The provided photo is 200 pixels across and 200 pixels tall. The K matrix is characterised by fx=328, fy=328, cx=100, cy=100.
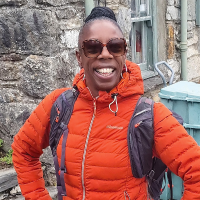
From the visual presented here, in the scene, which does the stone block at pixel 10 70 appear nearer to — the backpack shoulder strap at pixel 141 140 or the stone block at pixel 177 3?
the backpack shoulder strap at pixel 141 140

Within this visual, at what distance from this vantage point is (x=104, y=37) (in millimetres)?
1512

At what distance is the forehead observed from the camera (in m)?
1.51

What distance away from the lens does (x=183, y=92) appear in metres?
2.51

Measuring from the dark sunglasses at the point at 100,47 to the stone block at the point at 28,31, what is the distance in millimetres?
1223

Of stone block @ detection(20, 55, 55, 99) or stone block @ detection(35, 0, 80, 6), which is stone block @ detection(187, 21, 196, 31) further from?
stone block @ detection(20, 55, 55, 99)

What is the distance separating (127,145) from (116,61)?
39 centimetres

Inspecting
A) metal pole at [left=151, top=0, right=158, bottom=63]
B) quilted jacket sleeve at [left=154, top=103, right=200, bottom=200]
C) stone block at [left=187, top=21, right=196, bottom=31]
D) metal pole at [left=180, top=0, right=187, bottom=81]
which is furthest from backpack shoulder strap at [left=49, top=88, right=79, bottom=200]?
stone block at [left=187, top=21, right=196, bottom=31]

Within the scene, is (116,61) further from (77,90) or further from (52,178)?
(52,178)

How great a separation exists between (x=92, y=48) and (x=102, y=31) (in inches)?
3.7

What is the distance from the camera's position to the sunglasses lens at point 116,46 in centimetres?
150

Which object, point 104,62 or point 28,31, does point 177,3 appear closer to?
point 28,31

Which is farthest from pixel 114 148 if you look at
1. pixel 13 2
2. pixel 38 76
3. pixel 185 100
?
pixel 13 2

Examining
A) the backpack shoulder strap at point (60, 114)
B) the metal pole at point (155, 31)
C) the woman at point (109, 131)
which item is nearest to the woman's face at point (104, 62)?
the woman at point (109, 131)

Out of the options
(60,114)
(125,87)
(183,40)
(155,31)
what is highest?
(155,31)
